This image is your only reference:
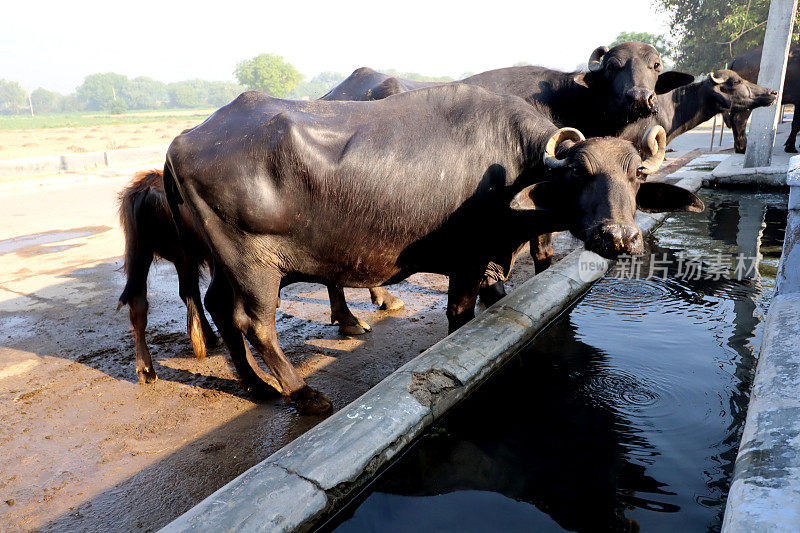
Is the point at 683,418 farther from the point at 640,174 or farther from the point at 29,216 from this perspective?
the point at 29,216

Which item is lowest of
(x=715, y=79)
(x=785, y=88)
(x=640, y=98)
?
(x=640, y=98)

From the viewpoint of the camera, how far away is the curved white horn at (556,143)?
9.83ft

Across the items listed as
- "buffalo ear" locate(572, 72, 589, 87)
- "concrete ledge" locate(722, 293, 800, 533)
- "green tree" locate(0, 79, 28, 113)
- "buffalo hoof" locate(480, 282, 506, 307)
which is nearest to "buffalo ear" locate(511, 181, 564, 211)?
"buffalo hoof" locate(480, 282, 506, 307)

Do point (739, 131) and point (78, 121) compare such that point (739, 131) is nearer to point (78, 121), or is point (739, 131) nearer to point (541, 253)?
point (541, 253)

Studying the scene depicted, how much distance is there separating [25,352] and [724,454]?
4.44 m

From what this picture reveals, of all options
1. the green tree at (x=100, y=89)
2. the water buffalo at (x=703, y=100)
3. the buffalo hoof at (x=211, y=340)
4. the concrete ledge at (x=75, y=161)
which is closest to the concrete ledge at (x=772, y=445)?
the buffalo hoof at (x=211, y=340)

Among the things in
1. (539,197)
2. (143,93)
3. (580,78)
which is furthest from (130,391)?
(143,93)

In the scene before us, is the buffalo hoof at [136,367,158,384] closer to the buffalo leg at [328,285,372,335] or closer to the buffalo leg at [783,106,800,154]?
the buffalo leg at [328,285,372,335]

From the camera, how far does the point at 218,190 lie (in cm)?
285

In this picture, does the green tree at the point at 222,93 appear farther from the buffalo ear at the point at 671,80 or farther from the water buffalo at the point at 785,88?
the buffalo ear at the point at 671,80

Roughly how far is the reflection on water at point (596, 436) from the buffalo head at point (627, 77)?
1.63 metres

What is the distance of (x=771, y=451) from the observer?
2.01m

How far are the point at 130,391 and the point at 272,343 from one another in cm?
108

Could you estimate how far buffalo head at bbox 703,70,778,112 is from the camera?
7258 mm
